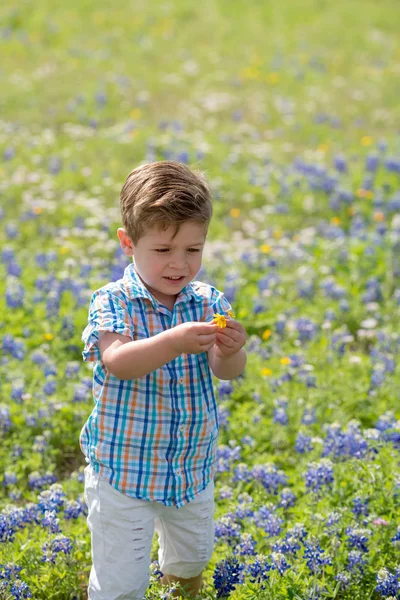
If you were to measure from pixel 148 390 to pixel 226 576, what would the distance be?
0.82 m

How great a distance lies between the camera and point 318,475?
12.4 feet

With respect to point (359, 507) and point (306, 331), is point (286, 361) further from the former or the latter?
point (359, 507)

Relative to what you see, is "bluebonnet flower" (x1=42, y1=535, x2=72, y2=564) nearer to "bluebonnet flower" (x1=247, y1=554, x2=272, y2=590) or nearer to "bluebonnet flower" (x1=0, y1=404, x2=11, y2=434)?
"bluebonnet flower" (x1=247, y1=554, x2=272, y2=590)

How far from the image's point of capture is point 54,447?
15.0 feet

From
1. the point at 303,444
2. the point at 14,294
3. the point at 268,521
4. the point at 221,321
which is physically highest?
the point at 14,294

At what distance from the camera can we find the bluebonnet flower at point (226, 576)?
3.22 metres

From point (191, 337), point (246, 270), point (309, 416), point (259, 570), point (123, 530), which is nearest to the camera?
point (191, 337)

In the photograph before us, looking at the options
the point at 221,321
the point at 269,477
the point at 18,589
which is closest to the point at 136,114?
the point at 269,477

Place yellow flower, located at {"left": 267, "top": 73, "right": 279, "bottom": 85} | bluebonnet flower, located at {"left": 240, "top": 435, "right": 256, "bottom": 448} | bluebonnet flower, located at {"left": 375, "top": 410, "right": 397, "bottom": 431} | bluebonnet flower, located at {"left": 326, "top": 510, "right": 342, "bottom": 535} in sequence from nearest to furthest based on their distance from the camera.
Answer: bluebonnet flower, located at {"left": 326, "top": 510, "right": 342, "bottom": 535}, bluebonnet flower, located at {"left": 375, "top": 410, "right": 397, "bottom": 431}, bluebonnet flower, located at {"left": 240, "top": 435, "right": 256, "bottom": 448}, yellow flower, located at {"left": 267, "top": 73, "right": 279, "bottom": 85}

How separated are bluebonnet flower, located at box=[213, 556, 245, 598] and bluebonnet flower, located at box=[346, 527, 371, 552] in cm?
50

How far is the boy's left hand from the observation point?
9.34 ft

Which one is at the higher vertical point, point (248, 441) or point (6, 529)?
point (248, 441)

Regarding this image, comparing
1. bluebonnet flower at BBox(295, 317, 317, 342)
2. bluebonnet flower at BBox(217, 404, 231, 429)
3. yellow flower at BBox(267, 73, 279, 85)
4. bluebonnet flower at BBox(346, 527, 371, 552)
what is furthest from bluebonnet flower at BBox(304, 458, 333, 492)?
yellow flower at BBox(267, 73, 279, 85)

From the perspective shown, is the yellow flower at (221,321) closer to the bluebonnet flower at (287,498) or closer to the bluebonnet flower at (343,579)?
the bluebonnet flower at (343,579)
